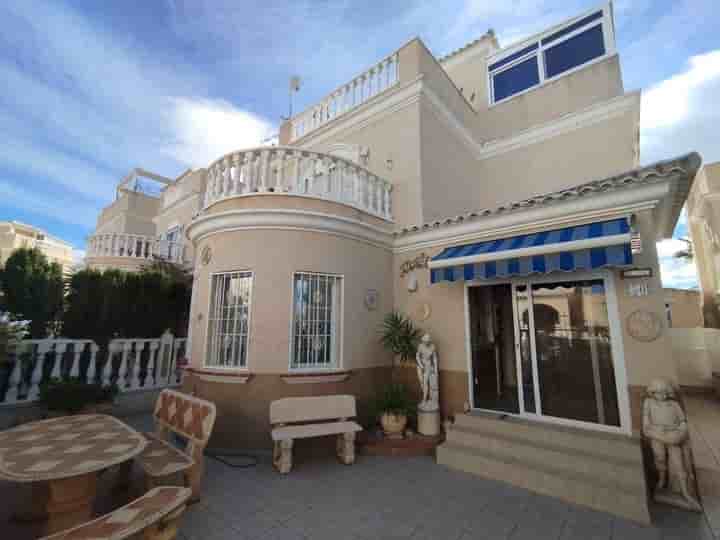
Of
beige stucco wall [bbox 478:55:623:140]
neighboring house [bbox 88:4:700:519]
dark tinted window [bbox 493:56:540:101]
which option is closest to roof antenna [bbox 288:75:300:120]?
neighboring house [bbox 88:4:700:519]

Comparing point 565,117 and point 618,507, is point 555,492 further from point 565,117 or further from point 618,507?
point 565,117

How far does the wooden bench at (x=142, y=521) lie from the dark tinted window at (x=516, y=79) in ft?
62.4

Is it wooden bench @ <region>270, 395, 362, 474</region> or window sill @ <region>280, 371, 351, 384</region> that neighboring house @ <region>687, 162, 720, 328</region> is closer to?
window sill @ <region>280, 371, 351, 384</region>

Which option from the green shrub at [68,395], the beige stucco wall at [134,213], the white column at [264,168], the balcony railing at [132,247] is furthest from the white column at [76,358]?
the beige stucco wall at [134,213]

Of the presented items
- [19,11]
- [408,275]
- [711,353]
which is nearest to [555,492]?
[408,275]

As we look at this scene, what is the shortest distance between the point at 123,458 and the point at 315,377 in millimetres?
4569

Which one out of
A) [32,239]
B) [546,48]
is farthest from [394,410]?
[32,239]

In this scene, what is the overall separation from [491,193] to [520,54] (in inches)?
277

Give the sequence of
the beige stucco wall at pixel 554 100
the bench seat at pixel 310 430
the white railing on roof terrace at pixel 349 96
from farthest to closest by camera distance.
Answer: the beige stucco wall at pixel 554 100 < the white railing on roof terrace at pixel 349 96 < the bench seat at pixel 310 430

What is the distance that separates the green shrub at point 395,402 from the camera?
8727 millimetres

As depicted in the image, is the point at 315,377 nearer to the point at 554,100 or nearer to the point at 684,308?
the point at 554,100

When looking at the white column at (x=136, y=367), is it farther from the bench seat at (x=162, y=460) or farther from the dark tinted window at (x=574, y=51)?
the dark tinted window at (x=574, y=51)

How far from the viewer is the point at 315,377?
28.2 feet

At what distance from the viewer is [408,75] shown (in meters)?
11.9
